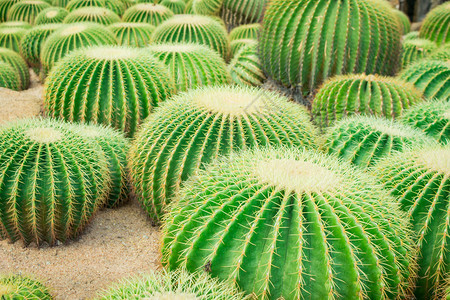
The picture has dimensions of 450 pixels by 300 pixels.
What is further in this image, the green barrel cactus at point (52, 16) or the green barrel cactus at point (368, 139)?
the green barrel cactus at point (52, 16)

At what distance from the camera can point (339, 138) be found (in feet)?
10.9

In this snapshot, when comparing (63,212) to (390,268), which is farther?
(63,212)

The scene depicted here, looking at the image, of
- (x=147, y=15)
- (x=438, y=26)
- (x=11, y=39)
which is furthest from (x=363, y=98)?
(x=11, y=39)

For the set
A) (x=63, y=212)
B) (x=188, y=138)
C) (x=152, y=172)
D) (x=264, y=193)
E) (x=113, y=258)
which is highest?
(x=264, y=193)

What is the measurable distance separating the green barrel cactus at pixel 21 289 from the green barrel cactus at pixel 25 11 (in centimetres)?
830

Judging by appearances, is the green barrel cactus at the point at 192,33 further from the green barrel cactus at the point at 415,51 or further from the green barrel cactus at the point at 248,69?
the green barrel cactus at the point at 415,51

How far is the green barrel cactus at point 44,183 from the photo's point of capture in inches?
115

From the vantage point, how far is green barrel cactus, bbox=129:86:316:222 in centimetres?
294

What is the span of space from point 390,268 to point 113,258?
1.74 m

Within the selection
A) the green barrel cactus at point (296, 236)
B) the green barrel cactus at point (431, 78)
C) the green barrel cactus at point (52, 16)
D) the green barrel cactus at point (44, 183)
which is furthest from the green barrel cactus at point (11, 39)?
the green barrel cactus at point (296, 236)

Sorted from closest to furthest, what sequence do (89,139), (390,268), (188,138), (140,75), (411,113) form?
(390,268) → (188,138) → (89,139) → (411,113) → (140,75)

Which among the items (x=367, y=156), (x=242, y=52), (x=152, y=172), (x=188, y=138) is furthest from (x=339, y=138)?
(x=242, y=52)

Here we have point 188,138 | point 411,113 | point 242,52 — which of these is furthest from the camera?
point 242,52

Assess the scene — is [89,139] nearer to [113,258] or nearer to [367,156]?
[113,258]
